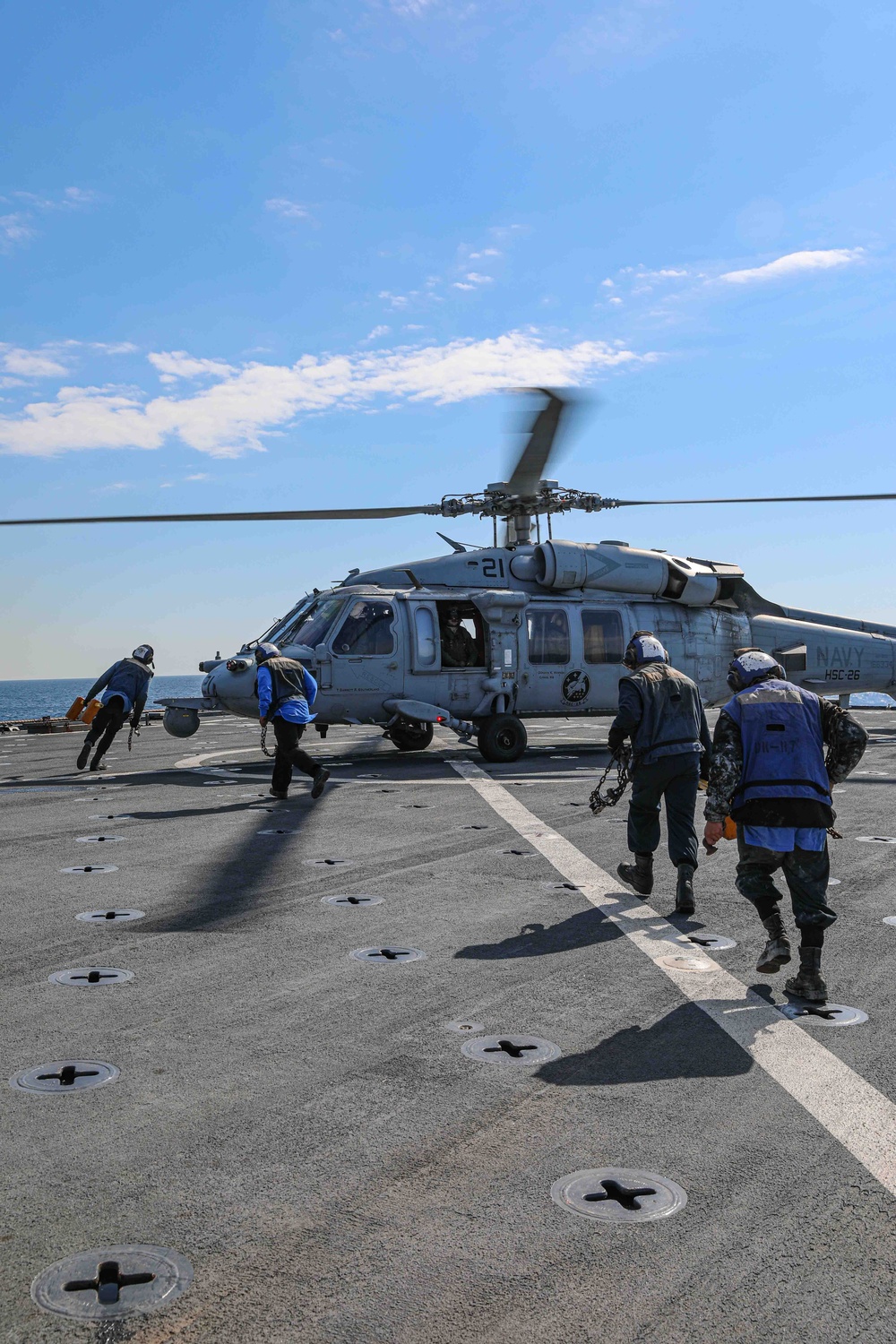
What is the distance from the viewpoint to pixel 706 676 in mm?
18391

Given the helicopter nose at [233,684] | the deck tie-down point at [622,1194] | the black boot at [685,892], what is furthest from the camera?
the helicopter nose at [233,684]

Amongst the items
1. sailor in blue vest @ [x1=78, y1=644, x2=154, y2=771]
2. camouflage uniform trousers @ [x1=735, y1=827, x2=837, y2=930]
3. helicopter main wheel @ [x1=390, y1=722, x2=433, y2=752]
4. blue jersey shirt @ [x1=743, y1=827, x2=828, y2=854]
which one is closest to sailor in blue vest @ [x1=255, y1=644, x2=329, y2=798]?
sailor in blue vest @ [x1=78, y1=644, x2=154, y2=771]

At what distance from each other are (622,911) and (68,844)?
16.4 ft

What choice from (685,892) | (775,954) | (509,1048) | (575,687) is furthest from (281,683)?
(509,1048)

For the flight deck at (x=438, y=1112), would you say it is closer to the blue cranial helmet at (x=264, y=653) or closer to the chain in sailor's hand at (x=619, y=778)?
the chain in sailor's hand at (x=619, y=778)

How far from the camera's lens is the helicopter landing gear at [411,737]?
18094mm

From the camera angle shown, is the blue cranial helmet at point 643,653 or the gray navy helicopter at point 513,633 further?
the gray navy helicopter at point 513,633

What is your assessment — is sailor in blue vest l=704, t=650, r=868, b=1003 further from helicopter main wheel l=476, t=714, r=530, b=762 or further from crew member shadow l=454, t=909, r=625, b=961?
helicopter main wheel l=476, t=714, r=530, b=762

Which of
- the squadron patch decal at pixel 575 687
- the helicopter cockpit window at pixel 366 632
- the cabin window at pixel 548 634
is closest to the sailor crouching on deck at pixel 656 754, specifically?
the helicopter cockpit window at pixel 366 632

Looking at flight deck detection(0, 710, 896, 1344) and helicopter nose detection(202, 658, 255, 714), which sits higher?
helicopter nose detection(202, 658, 255, 714)

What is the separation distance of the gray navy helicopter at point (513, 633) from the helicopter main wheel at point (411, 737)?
0.04 m

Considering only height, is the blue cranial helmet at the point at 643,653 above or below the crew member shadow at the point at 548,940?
above

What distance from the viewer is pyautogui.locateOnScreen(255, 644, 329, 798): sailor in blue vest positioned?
11891mm

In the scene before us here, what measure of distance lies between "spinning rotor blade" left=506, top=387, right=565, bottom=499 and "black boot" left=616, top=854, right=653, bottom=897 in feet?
24.9
